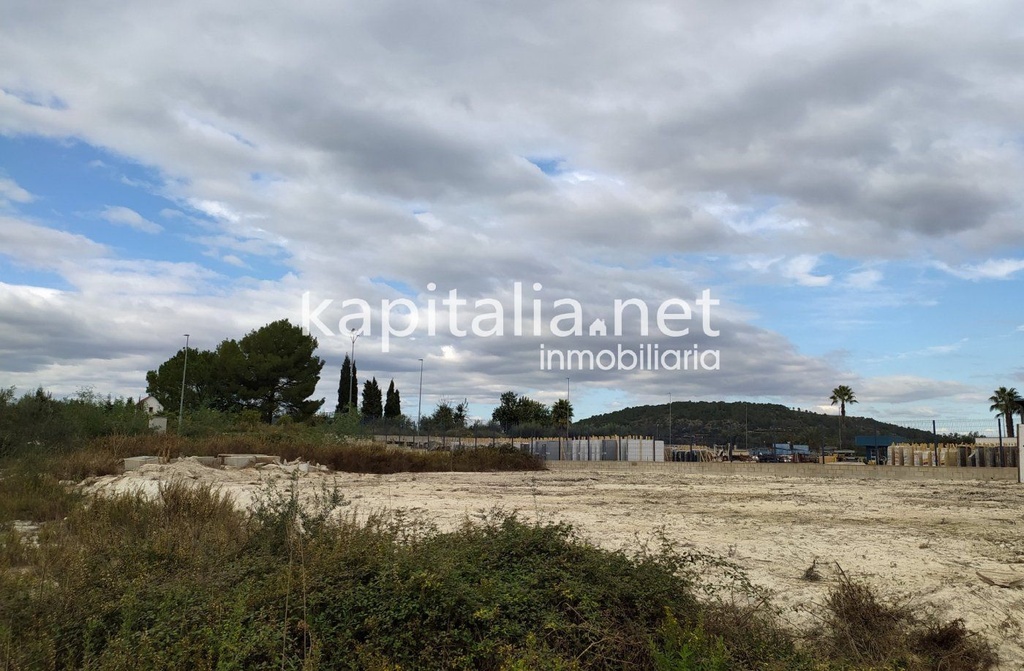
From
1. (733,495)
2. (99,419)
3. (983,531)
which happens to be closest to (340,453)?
(99,419)

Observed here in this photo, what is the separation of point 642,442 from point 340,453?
66.6ft

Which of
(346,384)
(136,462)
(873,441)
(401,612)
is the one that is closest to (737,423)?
(873,441)

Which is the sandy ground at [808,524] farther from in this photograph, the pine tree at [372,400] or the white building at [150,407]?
the pine tree at [372,400]

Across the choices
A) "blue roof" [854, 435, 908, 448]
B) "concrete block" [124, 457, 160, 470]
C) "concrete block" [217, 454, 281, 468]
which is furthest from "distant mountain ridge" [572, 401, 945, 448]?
"concrete block" [124, 457, 160, 470]

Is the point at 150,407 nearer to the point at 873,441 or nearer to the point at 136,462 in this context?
the point at 136,462

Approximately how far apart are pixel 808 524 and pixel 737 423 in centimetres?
5272

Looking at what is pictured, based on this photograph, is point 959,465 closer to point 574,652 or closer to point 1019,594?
point 1019,594

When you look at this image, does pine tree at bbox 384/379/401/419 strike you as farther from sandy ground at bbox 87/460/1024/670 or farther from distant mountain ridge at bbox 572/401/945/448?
sandy ground at bbox 87/460/1024/670

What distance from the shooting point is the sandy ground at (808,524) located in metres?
8.08

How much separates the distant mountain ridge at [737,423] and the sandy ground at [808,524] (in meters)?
25.0

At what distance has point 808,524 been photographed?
13.8 metres

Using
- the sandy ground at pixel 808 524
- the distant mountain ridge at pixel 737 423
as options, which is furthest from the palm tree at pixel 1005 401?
the sandy ground at pixel 808 524

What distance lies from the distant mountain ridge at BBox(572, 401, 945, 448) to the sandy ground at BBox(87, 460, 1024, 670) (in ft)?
81.9

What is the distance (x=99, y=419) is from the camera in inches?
1190
